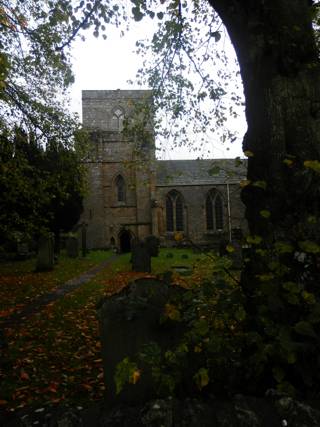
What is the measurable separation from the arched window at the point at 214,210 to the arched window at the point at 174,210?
Answer: 2.51m

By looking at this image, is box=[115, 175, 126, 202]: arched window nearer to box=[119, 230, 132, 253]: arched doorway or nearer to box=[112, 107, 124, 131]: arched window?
box=[119, 230, 132, 253]: arched doorway

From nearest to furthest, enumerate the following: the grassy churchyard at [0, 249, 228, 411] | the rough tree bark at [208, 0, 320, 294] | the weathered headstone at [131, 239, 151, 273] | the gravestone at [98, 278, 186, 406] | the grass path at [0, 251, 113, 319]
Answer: the rough tree bark at [208, 0, 320, 294] → the gravestone at [98, 278, 186, 406] → the grassy churchyard at [0, 249, 228, 411] → the grass path at [0, 251, 113, 319] → the weathered headstone at [131, 239, 151, 273]

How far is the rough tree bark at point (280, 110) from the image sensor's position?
8.93 feet

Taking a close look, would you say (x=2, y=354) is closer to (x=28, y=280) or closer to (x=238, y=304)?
(x=238, y=304)

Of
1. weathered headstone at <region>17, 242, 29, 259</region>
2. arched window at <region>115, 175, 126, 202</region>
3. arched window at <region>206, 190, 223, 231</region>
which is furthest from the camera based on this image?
arched window at <region>206, 190, 223, 231</region>

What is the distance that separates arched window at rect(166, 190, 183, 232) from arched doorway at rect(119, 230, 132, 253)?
13.1 feet

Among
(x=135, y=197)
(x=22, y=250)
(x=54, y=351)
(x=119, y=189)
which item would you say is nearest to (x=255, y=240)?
(x=54, y=351)

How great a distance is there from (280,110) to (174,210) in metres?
29.9

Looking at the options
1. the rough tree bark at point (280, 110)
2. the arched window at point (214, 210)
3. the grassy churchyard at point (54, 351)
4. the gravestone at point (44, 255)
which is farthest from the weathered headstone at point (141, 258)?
the arched window at point (214, 210)

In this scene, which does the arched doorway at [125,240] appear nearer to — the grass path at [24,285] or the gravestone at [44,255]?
the grass path at [24,285]

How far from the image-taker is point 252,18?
2986mm

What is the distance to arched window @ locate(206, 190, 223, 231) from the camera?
109ft

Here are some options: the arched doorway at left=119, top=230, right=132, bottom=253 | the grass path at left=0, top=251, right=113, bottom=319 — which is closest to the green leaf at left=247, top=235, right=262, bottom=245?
the grass path at left=0, top=251, right=113, bottom=319

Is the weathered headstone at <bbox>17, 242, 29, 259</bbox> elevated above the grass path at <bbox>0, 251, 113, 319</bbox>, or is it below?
above
